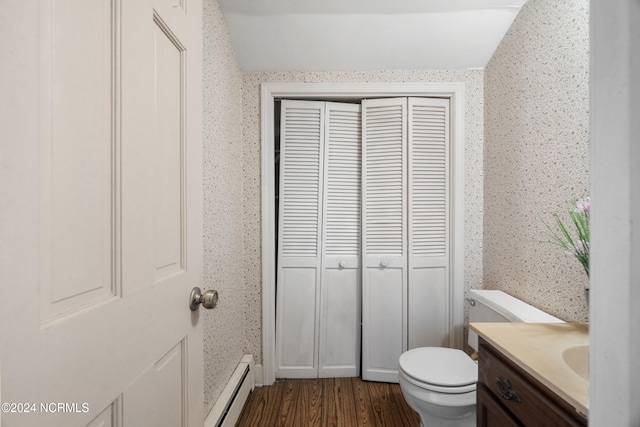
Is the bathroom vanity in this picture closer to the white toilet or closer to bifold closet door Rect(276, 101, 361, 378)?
the white toilet

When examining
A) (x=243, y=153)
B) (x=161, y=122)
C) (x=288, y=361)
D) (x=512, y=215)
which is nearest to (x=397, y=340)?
(x=288, y=361)

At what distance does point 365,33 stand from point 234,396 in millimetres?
2291

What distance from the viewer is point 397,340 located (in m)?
1.96

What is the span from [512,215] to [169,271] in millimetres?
1775

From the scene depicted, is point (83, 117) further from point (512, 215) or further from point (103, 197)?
point (512, 215)

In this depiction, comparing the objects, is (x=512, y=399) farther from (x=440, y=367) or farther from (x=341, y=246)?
(x=341, y=246)

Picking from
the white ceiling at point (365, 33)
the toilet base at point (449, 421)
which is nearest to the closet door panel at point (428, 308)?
the toilet base at point (449, 421)

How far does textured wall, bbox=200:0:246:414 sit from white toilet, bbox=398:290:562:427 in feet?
3.20

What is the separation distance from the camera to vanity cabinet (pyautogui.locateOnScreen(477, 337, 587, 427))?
693 millimetres

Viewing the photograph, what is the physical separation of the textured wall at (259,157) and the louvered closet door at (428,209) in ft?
0.49

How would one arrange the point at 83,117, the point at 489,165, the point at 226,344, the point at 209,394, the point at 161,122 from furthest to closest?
the point at 489,165 → the point at 226,344 → the point at 209,394 → the point at 161,122 → the point at 83,117

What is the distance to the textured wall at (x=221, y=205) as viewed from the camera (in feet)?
4.57

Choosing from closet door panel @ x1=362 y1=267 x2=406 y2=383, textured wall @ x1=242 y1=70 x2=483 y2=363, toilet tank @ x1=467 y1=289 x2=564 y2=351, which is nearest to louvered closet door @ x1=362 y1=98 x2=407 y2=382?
closet door panel @ x1=362 y1=267 x2=406 y2=383

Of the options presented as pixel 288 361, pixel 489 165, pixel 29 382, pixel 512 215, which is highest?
pixel 489 165
